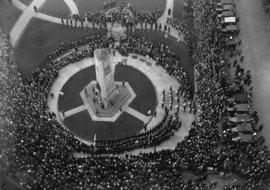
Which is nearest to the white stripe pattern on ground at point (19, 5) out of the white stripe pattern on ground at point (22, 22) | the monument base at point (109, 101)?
the white stripe pattern on ground at point (22, 22)

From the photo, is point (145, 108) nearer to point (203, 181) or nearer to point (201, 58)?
point (201, 58)

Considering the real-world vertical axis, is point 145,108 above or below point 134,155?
above

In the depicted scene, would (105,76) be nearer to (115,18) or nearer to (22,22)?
(115,18)

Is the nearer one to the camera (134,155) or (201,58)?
(134,155)

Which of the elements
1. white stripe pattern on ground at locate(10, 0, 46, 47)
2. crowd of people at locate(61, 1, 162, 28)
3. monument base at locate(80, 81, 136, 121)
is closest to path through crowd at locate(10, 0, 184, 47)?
white stripe pattern on ground at locate(10, 0, 46, 47)

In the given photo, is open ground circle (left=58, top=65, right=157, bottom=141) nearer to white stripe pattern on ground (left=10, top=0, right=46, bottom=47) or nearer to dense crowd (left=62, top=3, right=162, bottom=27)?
dense crowd (left=62, top=3, right=162, bottom=27)

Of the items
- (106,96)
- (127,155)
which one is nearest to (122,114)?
(106,96)

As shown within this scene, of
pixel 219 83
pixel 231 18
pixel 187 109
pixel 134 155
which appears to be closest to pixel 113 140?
pixel 134 155
